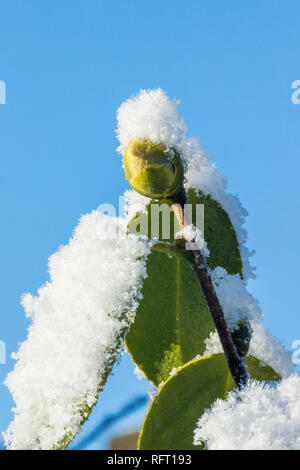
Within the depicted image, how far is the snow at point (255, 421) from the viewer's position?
2.34ft

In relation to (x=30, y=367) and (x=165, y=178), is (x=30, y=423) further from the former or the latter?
(x=165, y=178)

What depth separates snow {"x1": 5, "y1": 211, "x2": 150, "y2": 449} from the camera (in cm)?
74

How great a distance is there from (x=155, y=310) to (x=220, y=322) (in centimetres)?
18

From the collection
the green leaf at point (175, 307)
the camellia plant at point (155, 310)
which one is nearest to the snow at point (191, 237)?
the camellia plant at point (155, 310)

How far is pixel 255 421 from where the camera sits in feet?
2.39

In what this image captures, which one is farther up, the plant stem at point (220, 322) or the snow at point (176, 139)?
the snow at point (176, 139)

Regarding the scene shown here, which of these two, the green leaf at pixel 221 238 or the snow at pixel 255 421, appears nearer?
the snow at pixel 255 421

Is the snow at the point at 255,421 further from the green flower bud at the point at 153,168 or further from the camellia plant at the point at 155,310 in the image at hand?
the green flower bud at the point at 153,168

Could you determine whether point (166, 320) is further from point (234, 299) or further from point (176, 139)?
point (176, 139)

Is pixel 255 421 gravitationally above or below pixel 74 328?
below

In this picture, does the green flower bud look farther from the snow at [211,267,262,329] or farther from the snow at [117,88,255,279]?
the snow at [211,267,262,329]

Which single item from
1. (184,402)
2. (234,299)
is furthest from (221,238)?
(184,402)

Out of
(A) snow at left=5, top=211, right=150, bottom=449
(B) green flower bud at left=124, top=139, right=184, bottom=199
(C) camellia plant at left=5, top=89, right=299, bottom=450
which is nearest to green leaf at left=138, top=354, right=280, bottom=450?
(C) camellia plant at left=5, top=89, right=299, bottom=450
